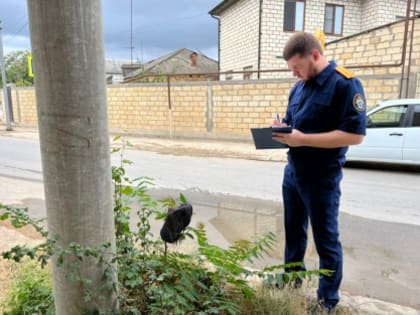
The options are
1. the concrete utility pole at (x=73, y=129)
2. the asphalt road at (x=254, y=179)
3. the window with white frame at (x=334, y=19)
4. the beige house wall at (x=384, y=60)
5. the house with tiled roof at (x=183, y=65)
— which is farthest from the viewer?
the house with tiled roof at (x=183, y=65)

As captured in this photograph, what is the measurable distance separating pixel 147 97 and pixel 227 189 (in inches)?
387

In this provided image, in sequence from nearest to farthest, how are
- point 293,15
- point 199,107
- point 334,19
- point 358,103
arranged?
point 358,103 < point 199,107 < point 293,15 < point 334,19

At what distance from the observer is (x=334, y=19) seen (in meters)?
17.6

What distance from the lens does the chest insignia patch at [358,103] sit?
1.92 metres

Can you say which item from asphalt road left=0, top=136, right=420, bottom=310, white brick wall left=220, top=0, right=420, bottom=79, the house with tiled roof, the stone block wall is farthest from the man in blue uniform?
the house with tiled roof

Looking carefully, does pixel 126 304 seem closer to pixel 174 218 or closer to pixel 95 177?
pixel 174 218

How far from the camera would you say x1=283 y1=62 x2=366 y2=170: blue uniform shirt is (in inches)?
76.0

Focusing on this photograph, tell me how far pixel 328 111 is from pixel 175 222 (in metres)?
1.07

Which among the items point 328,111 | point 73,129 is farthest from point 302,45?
point 73,129

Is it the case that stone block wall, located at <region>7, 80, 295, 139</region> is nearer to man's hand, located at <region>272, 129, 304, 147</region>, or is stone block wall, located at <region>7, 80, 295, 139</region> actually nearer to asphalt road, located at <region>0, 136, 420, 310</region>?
asphalt road, located at <region>0, 136, 420, 310</region>

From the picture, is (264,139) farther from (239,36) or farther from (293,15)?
(239,36)

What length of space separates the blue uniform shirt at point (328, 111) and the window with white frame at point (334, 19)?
57.5ft

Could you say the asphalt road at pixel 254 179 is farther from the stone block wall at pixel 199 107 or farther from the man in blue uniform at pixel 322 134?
the stone block wall at pixel 199 107

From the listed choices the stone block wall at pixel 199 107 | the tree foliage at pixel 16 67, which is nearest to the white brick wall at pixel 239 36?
the stone block wall at pixel 199 107
